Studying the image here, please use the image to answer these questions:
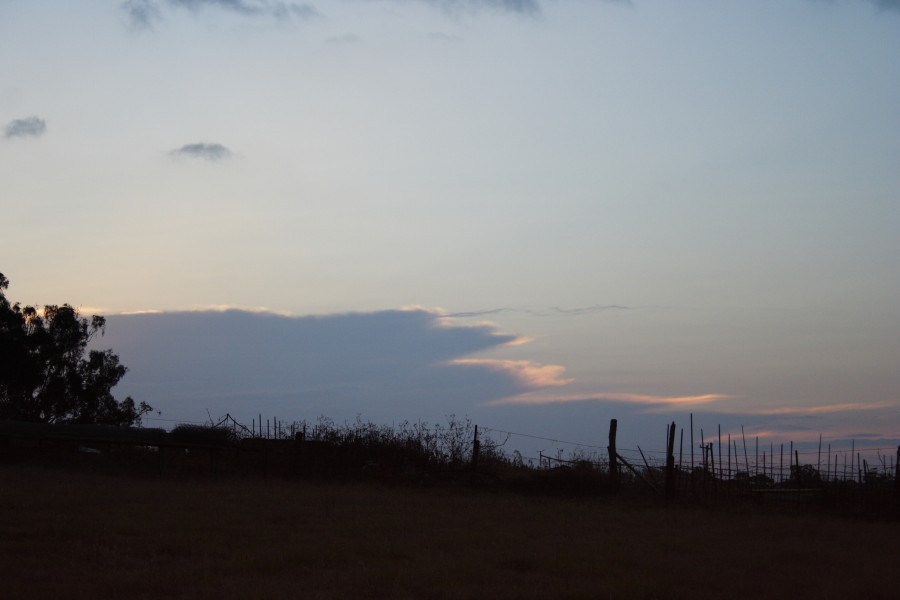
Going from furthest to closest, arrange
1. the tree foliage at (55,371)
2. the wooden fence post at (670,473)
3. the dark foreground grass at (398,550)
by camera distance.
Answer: the tree foliage at (55,371) < the wooden fence post at (670,473) < the dark foreground grass at (398,550)

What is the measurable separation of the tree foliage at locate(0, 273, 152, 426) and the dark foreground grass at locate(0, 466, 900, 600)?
1637 cm

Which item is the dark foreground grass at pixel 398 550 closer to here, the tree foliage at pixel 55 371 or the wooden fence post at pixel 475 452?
the wooden fence post at pixel 475 452

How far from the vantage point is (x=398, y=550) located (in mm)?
11539

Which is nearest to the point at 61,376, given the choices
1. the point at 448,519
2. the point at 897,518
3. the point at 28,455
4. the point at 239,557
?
the point at 28,455

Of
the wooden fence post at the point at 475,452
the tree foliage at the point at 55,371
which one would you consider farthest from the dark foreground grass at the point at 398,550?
the tree foliage at the point at 55,371

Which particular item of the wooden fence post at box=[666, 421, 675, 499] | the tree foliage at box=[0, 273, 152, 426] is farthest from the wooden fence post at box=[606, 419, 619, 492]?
the tree foliage at box=[0, 273, 152, 426]

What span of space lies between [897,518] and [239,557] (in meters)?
16.3

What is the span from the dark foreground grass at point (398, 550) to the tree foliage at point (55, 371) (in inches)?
645

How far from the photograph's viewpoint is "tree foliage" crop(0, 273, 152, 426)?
110ft

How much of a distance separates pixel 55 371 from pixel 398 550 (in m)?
27.6

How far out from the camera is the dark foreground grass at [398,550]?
9.19 m

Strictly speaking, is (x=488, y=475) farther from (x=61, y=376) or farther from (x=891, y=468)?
(x=61, y=376)

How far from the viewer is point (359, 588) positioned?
914 centimetres

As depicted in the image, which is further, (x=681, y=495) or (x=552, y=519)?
(x=681, y=495)
